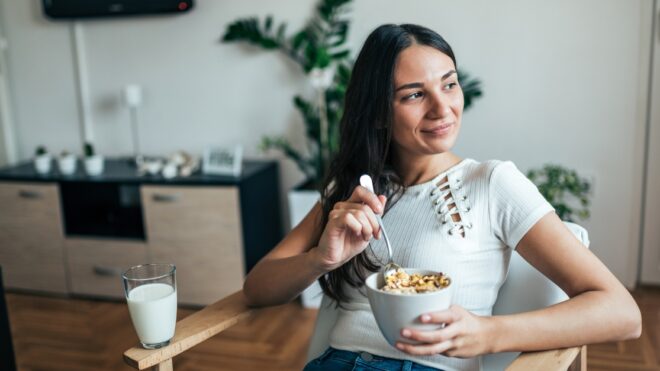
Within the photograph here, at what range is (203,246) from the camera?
298cm

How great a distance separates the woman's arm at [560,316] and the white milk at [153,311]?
53cm

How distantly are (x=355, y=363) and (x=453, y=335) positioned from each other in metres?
0.35

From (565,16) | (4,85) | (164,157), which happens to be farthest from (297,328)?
(4,85)

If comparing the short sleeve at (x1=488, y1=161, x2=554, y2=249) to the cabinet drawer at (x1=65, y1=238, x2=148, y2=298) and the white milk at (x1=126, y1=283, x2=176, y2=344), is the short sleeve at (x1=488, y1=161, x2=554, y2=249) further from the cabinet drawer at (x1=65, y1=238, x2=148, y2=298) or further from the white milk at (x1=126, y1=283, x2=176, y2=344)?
the cabinet drawer at (x1=65, y1=238, x2=148, y2=298)

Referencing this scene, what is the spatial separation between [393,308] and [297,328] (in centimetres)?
188

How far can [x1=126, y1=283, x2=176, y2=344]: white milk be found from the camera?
1.17 m

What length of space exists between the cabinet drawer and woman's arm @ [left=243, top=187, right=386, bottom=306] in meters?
1.83

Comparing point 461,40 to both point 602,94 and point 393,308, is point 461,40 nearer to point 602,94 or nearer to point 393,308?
point 602,94

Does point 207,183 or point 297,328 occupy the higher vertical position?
point 207,183

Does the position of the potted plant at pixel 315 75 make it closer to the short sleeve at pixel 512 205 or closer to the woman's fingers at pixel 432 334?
the short sleeve at pixel 512 205

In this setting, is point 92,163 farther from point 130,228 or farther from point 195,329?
point 195,329

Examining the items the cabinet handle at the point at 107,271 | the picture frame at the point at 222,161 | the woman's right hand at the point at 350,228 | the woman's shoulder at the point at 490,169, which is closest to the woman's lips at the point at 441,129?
the woman's shoulder at the point at 490,169

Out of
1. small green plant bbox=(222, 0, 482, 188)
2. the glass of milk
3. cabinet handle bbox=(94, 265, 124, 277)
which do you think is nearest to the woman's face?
the glass of milk

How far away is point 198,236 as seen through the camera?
9.80ft
